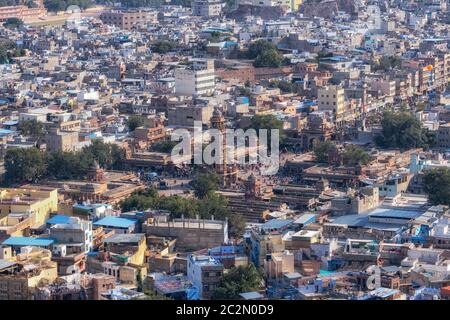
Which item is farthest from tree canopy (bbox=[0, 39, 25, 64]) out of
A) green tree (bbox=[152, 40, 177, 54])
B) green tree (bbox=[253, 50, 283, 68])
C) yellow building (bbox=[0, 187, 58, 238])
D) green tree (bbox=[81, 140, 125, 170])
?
yellow building (bbox=[0, 187, 58, 238])

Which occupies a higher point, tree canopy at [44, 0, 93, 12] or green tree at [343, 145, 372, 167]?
tree canopy at [44, 0, 93, 12]

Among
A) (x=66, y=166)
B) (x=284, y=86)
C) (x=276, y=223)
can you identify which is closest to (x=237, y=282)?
(x=276, y=223)

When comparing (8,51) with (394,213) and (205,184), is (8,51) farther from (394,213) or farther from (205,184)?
(394,213)

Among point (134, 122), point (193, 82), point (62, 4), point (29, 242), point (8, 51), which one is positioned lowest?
point (134, 122)

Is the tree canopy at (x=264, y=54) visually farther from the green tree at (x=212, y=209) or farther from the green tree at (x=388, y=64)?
the green tree at (x=212, y=209)

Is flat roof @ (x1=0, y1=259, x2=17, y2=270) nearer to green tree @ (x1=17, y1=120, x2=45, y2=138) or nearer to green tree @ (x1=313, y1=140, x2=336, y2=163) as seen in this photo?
green tree @ (x1=313, y1=140, x2=336, y2=163)
